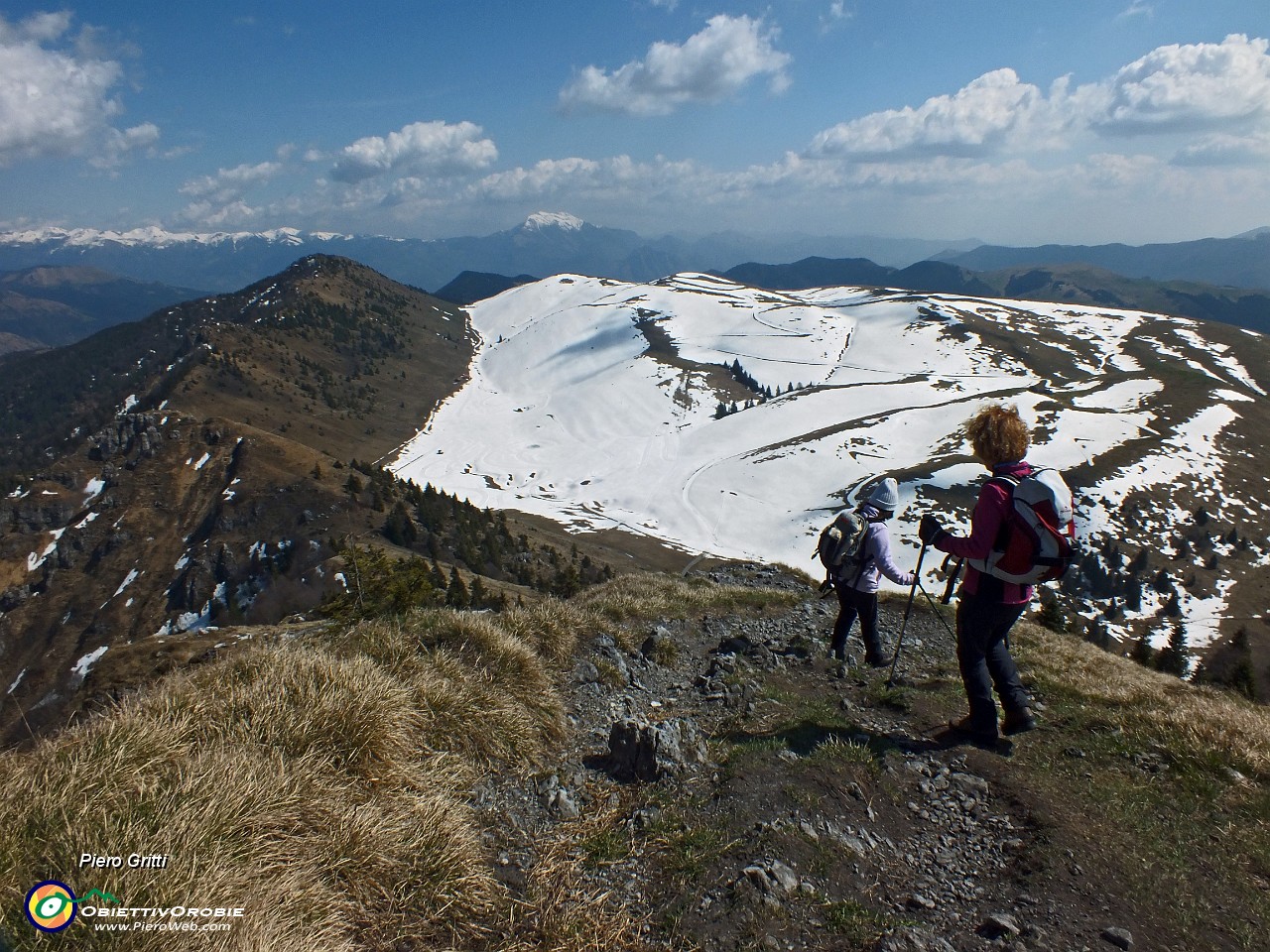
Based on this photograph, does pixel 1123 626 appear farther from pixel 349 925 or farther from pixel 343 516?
pixel 343 516

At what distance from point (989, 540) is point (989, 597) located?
73cm

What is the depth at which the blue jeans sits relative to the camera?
7008mm

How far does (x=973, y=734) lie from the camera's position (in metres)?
7.23

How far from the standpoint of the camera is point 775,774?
6191 mm

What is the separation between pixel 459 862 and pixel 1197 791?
22.6 ft

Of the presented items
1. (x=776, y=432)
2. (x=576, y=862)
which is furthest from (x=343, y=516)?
(x=576, y=862)

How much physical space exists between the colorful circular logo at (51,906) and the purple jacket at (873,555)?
30.2 feet

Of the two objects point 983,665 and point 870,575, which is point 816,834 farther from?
point 870,575

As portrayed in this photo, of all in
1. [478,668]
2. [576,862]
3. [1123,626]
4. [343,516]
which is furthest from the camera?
[343,516]

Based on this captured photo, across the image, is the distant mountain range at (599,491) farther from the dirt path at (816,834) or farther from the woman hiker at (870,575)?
the dirt path at (816,834)

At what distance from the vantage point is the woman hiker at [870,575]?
9.53 metres

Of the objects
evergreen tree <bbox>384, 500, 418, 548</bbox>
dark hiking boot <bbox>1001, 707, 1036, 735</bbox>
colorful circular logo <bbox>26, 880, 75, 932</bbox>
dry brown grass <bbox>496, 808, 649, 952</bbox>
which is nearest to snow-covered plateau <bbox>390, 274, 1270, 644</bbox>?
evergreen tree <bbox>384, 500, 418, 548</bbox>

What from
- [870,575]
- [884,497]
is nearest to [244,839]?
[884,497]

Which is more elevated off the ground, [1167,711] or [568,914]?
[568,914]
